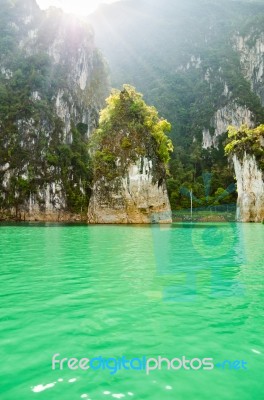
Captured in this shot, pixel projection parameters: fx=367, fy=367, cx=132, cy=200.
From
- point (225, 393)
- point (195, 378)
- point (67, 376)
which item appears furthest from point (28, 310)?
point (225, 393)

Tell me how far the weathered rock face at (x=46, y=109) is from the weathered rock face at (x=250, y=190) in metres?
29.2

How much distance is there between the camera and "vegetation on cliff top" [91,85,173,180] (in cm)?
4394

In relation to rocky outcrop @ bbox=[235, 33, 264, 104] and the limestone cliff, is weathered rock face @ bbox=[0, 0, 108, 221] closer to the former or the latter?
the limestone cliff

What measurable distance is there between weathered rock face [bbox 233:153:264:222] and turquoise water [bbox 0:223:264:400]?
3849 cm

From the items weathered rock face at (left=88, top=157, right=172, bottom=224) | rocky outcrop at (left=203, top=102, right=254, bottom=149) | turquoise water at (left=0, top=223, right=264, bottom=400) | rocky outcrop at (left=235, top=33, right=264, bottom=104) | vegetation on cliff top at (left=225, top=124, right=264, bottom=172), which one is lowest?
turquoise water at (left=0, top=223, right=264, bottom=400)

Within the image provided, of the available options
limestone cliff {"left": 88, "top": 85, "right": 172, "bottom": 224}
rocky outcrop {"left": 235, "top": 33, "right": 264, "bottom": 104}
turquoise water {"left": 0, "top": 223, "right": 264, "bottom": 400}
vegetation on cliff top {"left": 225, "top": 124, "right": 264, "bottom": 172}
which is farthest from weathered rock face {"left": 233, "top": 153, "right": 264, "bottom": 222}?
rocky outcrop {"left": 235, "top": 33, "right": 264, "bottom": 104}

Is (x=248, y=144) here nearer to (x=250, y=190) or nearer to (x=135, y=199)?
(x=250, y=190)

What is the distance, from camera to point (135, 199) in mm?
42750

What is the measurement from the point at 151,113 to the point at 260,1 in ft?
495

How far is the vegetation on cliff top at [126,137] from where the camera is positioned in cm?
4394

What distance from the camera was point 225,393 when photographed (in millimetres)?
3070

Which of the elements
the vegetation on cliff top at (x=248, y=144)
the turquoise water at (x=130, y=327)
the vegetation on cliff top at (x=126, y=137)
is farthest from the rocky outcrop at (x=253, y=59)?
the turquoise water at (x=130, y=327)

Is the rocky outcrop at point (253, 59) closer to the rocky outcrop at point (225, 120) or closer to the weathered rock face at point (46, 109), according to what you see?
the rocky outcrop at point (225, 120)

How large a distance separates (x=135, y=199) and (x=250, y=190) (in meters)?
15.4
